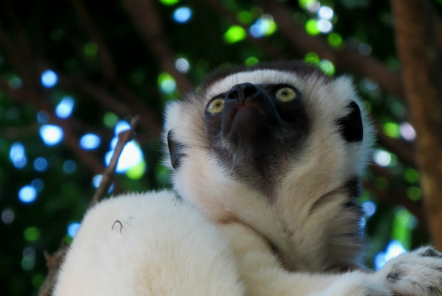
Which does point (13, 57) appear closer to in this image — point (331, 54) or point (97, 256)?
point (331, 54)

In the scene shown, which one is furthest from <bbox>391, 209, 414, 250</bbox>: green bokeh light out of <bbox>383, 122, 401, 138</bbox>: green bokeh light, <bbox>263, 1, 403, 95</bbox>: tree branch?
<bbox>263, 1, 403, 95</bbox>: tree branch

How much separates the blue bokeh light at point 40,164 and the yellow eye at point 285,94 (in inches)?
129

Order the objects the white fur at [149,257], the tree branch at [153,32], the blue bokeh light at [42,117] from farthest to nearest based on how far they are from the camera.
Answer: the blue bokeh light at [42,117], the tree branch at [153,32], the white fur at [149,257]

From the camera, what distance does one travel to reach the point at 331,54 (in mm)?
4398

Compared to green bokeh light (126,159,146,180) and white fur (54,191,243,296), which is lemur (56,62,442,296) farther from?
green bokeh light (126,159,146,180)

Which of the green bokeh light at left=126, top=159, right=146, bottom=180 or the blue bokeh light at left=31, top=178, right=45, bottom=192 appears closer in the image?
the blue bokeh light at left=31, top=178, right=45, bottom=192

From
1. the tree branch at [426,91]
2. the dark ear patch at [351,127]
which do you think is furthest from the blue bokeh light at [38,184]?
the tree branch at [426,91]

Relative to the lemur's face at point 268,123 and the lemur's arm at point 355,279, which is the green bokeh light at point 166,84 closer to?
the lemur's face at point 268,123

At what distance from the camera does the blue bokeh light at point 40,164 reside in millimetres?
4944

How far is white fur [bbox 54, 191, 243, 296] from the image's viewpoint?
4.98ft

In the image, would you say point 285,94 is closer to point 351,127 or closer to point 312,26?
point 351,127

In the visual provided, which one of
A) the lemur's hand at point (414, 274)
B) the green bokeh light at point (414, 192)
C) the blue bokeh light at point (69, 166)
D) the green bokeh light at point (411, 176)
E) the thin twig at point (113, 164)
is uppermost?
the thin twig at point (113, 164)

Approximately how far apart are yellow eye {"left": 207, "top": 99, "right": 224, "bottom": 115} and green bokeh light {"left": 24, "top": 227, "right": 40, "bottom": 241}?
3.03m

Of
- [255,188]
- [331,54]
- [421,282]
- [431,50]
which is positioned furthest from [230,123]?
[331,54]
